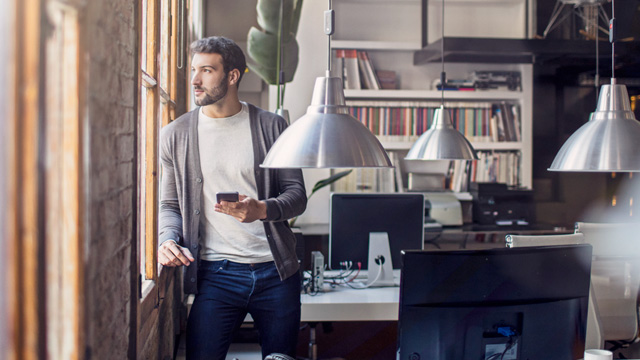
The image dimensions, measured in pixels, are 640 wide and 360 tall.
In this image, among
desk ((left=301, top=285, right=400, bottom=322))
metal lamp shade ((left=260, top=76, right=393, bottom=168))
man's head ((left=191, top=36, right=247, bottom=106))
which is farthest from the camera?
desk ((left=301, top=285, right=400, bottom=322))

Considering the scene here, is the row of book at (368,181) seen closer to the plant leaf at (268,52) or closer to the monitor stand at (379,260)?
the plant leaf at (268,52)

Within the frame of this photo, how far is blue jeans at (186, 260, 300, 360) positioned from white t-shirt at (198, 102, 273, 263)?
5 cm

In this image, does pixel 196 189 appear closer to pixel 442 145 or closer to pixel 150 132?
pixel 150 132

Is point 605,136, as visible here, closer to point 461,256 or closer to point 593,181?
point 461,256

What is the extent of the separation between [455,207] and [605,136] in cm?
275

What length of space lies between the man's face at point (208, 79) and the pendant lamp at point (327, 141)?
75 cm

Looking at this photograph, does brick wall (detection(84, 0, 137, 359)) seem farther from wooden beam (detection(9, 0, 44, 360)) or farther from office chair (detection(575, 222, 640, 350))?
office chair (detection(575, 222, 640, 350))

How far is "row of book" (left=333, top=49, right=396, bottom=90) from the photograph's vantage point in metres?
4.66

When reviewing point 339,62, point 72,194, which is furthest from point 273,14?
point 72,194

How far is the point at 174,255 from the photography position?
6.29ft

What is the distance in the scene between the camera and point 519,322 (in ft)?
4.73

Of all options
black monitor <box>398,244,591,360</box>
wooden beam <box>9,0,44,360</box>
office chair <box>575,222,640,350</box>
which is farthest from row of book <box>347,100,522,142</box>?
wooden beam <box>9,0,44,360</box>

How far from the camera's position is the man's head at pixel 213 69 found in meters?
2.04

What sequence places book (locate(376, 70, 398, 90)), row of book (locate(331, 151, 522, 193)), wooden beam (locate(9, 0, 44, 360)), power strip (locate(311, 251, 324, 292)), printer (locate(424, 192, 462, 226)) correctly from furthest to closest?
book (locate(376, 70, 398, 90))
row of book (locate(331, 151, 522, 193))
printer (locate(424, 192, 462, 226))
power strip (locate(311, 251, 324, 292))
wooden beam (locate(9, 0, 44, 360))
